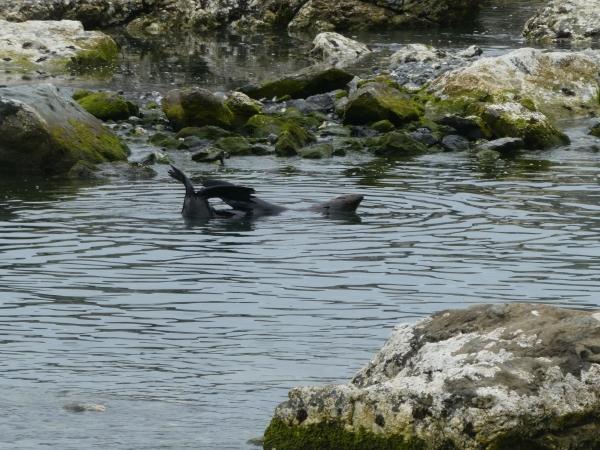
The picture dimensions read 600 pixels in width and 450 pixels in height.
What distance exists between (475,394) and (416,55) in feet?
89.0

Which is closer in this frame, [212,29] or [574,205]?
[574,205]

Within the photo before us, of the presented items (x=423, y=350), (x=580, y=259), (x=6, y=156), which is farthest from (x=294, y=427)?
(x=6, y=156)

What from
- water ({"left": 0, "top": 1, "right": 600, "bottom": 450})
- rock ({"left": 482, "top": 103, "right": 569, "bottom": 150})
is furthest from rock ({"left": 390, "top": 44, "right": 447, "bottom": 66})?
water ({"left": 0, "top": 1, "right": 600, "bottom": 450})

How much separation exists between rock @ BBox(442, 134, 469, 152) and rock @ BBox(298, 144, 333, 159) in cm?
200

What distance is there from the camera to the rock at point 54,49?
33.3 metres

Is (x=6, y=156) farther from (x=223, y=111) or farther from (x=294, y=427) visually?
(x=294, y=427)

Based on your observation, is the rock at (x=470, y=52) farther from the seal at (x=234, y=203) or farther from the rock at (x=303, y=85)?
the seal at (x=234, y=203)

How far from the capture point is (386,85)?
2520 centimetres

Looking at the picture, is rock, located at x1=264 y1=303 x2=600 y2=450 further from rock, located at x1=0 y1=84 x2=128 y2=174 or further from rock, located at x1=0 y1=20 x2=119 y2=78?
rock, located at x1=0 y1=20 x2=119 y2=78

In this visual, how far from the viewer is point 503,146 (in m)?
22.8

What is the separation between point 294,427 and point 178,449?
2.75ft

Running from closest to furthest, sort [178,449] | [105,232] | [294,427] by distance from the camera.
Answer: [294,427], [178,449], [105,232]

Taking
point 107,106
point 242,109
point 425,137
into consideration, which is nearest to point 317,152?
point 425,137

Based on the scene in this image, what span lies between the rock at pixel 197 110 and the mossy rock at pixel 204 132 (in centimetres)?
47
